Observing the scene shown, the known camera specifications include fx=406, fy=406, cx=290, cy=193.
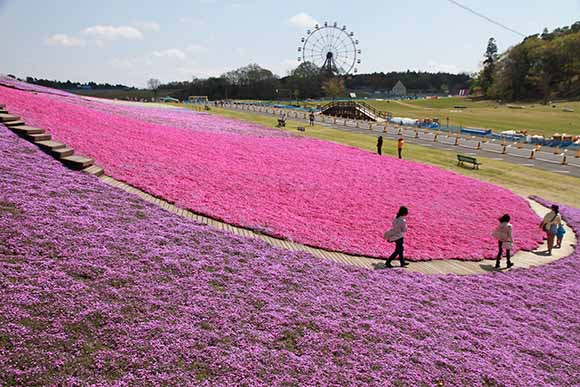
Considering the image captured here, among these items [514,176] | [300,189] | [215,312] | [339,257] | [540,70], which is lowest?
[514,176]

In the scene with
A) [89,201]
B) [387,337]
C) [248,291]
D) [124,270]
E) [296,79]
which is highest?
[296,79]

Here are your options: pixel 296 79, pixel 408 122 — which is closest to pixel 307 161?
pixel 408 122

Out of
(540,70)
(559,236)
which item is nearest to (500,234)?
(559,236)

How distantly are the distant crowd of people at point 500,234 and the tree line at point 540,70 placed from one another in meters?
139

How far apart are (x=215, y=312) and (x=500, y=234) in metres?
11.6

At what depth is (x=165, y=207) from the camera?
13562 mm

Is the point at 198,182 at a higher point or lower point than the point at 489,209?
higher

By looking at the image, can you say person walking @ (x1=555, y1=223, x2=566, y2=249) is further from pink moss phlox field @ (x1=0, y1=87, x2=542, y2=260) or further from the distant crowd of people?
pink moss phlox field @ (x1=0, y1=87, x2=542, y2=260)

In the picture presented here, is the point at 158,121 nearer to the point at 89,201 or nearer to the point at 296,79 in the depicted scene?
the point at 89,201

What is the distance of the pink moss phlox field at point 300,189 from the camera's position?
15.2m

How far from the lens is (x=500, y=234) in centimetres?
1510

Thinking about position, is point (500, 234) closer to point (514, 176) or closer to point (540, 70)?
point (514, 176)

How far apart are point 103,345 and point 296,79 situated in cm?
19726

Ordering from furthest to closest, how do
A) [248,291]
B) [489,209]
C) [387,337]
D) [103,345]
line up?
1. [489,209]
2. [248,291]
3. [387,337]
4. [103,345]
